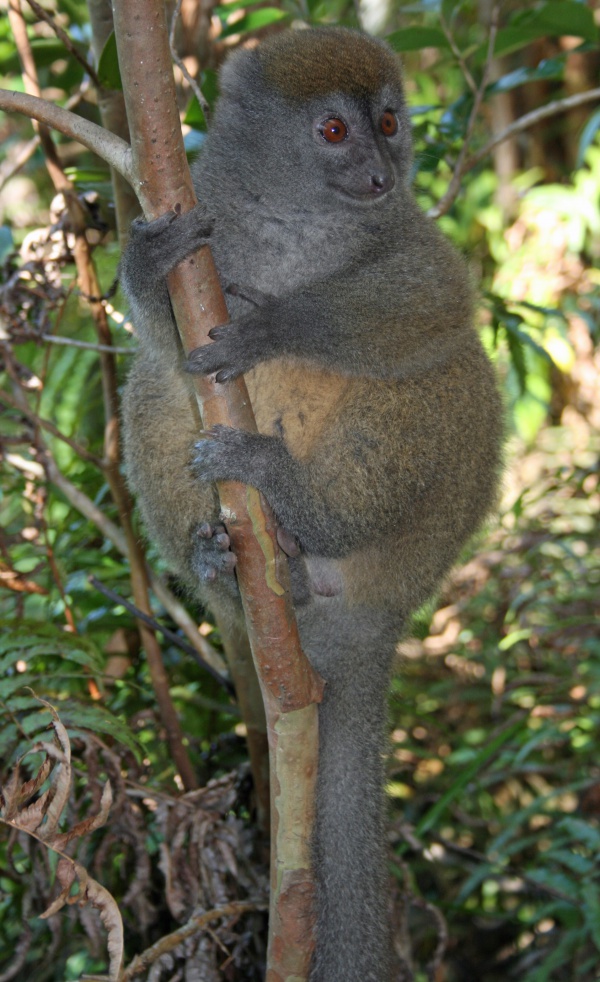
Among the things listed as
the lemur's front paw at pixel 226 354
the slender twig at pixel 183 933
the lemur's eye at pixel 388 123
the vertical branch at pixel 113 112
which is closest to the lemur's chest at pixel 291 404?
the lemur's front paw at pixel 226 354

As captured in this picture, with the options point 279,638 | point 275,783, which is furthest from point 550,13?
point 275,783

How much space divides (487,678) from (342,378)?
2.91 meters

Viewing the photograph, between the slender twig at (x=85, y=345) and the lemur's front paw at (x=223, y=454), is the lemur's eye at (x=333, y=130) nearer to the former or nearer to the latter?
the slender twig at (x=85, y=345)

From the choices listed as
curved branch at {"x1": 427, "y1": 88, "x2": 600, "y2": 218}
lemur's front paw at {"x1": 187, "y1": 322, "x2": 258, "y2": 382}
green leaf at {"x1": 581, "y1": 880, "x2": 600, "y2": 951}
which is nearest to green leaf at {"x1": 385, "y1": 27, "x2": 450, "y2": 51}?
curved branch at {"x1": 427, "y1": 88, "x2": 600, "y2": 218}

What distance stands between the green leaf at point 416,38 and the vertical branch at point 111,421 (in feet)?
4.84

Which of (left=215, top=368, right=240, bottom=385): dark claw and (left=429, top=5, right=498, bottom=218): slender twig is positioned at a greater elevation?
(left=429, top=5, right=498, bottom=218): slender twig

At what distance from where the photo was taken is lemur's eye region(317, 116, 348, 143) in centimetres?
310

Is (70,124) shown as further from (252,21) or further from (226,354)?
(252,21)

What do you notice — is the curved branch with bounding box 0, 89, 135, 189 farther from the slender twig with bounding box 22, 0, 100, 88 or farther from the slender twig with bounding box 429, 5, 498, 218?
the slender twig with bounding box 429, 5, 498, 218

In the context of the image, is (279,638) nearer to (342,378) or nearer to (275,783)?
(275,783)

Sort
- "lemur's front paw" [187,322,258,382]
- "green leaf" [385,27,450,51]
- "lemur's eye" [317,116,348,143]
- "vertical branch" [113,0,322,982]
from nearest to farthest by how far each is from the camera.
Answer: "vertical branch" [113,0,322,982] < "lemur's front paw" [187,322,258,382] < "lemur's eye" [317,116,348,143] < "green leaf" [385,27,450,51]

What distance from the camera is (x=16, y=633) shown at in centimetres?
304

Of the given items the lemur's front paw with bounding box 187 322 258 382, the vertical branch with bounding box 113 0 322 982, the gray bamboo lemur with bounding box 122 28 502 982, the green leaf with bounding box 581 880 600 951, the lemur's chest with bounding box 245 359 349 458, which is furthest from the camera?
the green leaf with bounding box 581 880 600 951

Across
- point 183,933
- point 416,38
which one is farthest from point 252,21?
point 183,933
